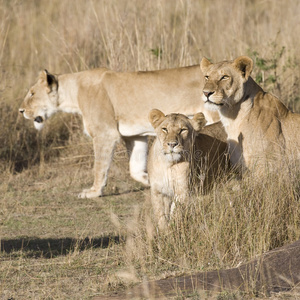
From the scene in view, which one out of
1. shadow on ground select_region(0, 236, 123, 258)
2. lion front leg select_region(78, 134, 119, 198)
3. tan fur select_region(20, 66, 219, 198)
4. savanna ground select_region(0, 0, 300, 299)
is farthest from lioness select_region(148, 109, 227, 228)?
lion front leg select_region(78, 134, 119, 198)

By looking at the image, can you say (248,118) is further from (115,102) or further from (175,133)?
(115,102)

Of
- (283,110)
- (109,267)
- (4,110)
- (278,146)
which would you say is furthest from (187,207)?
(4,110)

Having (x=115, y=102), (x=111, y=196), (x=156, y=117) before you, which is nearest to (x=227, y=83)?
(x=156, y=117)

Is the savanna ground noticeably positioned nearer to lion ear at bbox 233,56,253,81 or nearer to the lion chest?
the lion chest

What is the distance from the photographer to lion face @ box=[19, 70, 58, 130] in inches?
298

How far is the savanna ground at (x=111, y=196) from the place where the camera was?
170 inches

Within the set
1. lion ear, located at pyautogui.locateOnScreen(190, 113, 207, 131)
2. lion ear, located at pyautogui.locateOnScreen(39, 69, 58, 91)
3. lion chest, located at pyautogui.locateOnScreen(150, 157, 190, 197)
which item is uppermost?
lion ear, located at pyautogui.locateOnScreen(39, 69, 58, 91)

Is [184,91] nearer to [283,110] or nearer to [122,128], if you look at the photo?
[122,128]

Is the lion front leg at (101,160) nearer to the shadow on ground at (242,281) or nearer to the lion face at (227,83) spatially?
the lion face at (227,83)

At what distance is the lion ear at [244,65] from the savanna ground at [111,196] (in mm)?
888

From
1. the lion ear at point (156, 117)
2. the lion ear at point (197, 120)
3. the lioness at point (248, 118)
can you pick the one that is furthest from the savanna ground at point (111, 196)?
the lion ear at point (156, 117)

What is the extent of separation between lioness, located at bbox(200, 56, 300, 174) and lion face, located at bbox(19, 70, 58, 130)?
2.56 metres

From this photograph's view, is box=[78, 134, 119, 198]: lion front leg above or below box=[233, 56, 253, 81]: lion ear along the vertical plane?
below

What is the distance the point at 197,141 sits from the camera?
18.0 ft
